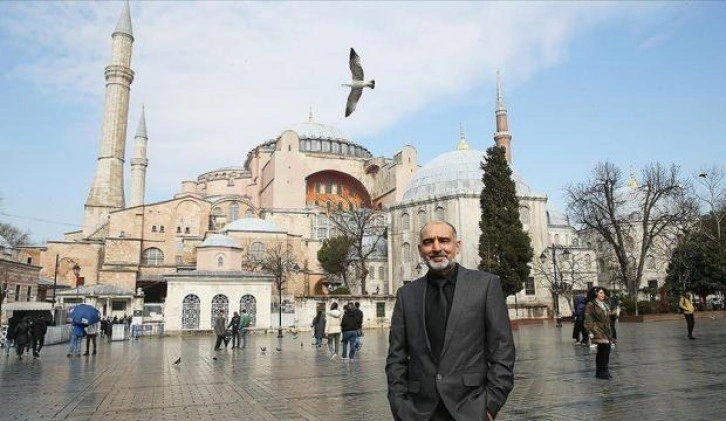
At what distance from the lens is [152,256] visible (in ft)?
173

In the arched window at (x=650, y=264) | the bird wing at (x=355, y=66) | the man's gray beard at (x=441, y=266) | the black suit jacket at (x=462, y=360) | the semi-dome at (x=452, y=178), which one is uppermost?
the semi-dome at (x=452, y=178)

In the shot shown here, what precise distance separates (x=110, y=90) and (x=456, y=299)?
59080 mm

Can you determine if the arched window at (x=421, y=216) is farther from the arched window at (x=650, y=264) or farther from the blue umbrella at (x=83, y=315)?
the blue umbrella at (x=83, y=315)

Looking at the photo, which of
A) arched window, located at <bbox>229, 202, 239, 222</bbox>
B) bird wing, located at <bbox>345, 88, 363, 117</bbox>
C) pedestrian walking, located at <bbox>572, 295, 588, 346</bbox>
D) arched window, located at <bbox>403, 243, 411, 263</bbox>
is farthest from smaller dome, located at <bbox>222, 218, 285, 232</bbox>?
bird wing, located at <bbox>345, 88, 363, 117</bbox>

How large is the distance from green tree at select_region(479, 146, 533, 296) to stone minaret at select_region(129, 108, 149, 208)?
144 feet

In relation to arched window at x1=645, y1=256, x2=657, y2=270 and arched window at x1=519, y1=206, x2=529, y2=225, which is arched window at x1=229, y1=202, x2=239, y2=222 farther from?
arched window at x1=645, y1=256, x2=657, y2=270

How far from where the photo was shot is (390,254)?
45188mm

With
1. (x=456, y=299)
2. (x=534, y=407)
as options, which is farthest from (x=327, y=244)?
(x=456, y=299)

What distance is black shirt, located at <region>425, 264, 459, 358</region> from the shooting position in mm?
2795

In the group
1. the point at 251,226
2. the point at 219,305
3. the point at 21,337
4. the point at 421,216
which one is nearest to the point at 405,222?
the point at 421,216

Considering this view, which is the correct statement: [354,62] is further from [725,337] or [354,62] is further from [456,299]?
[725,337]

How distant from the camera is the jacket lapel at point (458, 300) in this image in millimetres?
2744

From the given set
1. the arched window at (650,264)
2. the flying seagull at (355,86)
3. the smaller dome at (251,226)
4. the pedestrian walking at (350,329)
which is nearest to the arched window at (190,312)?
the smaller dome at (251,226)

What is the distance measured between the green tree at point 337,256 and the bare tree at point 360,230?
53 centimetres
